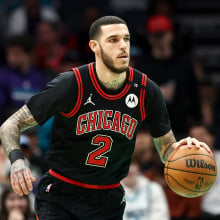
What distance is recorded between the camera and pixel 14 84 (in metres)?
9.36

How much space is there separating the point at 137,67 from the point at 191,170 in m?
4.07

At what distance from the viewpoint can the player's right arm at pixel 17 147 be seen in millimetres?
4699

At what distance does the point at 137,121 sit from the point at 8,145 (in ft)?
3.53

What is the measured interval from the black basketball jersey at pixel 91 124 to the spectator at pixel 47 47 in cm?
508

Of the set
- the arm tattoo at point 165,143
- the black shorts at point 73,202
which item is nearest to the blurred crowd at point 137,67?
the arm tattoo at point 165,143

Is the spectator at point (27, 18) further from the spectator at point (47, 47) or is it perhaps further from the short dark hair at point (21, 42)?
the short dark hair at point (21, 42)

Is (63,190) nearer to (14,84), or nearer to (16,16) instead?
(14,84)

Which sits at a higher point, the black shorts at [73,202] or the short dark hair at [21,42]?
the short dark hair at [21,42]

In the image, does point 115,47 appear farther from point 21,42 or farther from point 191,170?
point 21,42

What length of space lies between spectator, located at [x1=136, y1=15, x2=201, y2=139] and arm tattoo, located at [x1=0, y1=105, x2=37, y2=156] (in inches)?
155

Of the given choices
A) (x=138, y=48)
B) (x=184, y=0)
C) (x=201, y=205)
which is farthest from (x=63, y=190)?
(x=184, y=0)

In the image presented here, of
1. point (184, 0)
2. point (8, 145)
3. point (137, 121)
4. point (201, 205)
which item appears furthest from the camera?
point (184, 0)

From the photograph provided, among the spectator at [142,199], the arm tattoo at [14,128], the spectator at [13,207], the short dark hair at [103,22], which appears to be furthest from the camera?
the spectator at [142,199]

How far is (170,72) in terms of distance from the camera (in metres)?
9.00
